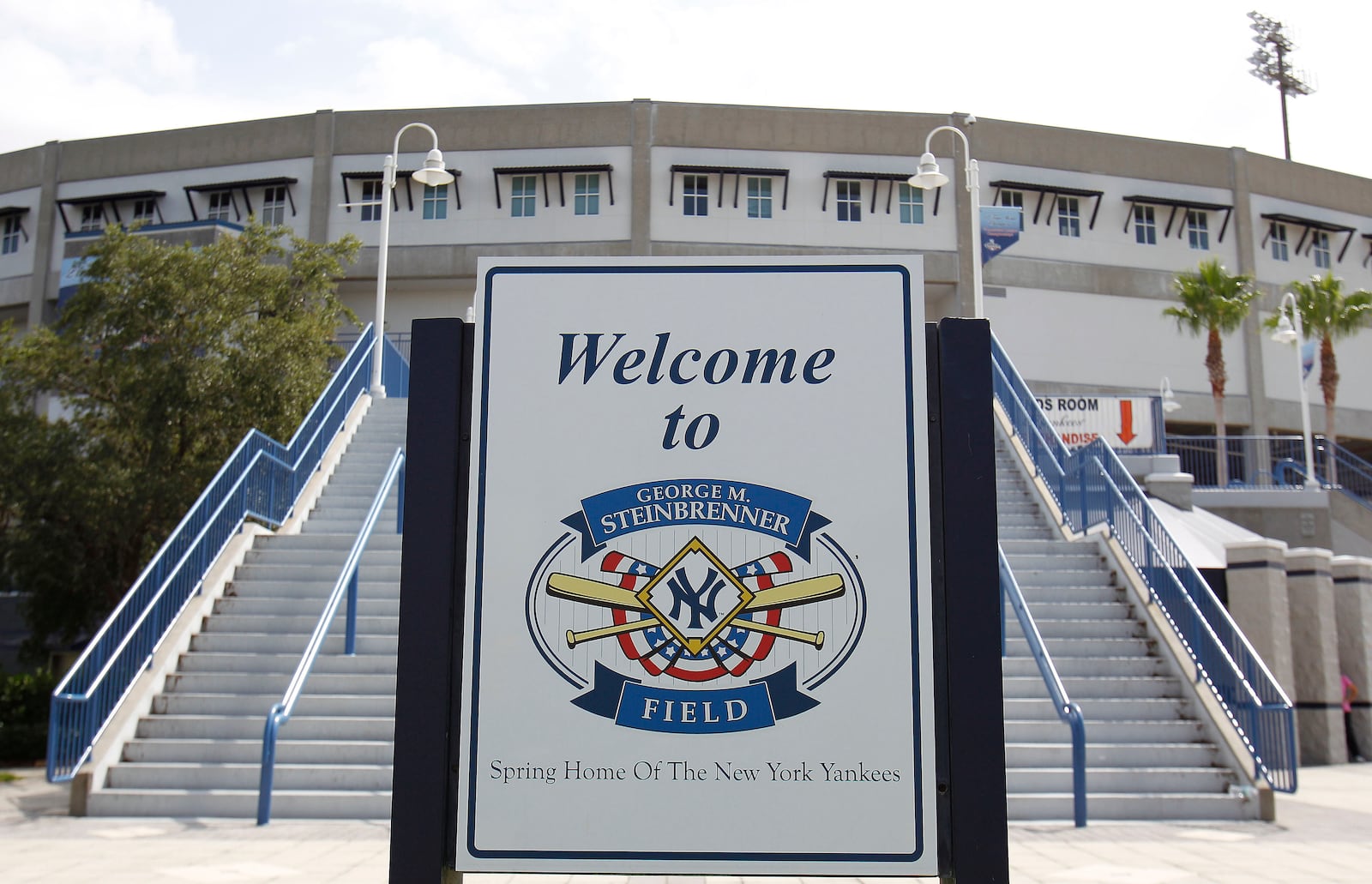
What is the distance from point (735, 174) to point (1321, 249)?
2231 cm

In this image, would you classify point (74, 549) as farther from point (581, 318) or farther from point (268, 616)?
point (581, 318)

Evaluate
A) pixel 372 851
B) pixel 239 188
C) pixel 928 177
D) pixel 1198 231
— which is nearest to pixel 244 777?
pixel 372 851

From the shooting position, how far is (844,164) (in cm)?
3741

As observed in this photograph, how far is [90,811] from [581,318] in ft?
26.6

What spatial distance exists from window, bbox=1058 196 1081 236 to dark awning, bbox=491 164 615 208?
14.9 metres

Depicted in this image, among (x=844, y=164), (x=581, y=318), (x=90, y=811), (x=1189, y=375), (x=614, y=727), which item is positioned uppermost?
A: (x=844, y=164)

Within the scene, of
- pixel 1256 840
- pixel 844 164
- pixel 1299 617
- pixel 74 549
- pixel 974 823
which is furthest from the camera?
pixel 844 164

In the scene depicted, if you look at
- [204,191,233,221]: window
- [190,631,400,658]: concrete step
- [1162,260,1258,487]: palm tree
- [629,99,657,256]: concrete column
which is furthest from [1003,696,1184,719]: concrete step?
[204,191,233,221]: window

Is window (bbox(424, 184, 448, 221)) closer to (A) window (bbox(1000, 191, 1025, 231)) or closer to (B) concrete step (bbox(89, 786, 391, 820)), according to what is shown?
(A) window (bbox(1000, 191, 1025, 231))

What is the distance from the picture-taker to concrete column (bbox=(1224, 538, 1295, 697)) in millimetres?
14000

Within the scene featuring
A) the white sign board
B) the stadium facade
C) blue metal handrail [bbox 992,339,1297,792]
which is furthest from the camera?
the stadium facade

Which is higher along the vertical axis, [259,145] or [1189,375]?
[259,145]

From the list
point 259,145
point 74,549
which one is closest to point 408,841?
point 74,549

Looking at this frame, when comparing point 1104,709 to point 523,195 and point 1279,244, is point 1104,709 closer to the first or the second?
point 523,195
